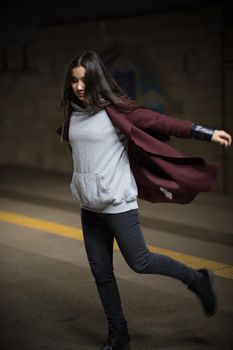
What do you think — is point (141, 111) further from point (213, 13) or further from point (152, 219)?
point (213, 13)

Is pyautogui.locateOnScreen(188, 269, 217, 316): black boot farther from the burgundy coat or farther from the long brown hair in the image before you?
the long brown hair

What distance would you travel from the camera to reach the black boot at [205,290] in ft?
12.7

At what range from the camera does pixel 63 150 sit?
11.7 m

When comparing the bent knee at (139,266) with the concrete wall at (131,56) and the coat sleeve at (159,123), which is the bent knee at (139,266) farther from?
the concrete wall at (131,56)

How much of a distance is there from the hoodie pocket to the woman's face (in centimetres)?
41

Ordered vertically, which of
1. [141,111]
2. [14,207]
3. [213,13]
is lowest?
[14,207]

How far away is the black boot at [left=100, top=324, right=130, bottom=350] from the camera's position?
12.5 feet

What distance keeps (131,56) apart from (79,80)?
6887mm

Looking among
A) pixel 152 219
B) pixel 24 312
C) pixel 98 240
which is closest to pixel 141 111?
pixel 98 240

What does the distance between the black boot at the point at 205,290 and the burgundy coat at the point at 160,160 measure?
460 mm

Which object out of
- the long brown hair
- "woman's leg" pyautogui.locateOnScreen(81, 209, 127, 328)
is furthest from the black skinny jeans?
the long brown hair

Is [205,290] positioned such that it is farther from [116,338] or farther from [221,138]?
[221,138]

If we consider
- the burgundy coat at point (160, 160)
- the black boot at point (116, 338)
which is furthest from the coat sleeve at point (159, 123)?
the black boot at point (116, 338)

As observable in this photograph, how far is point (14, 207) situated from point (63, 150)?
10.6 feet
